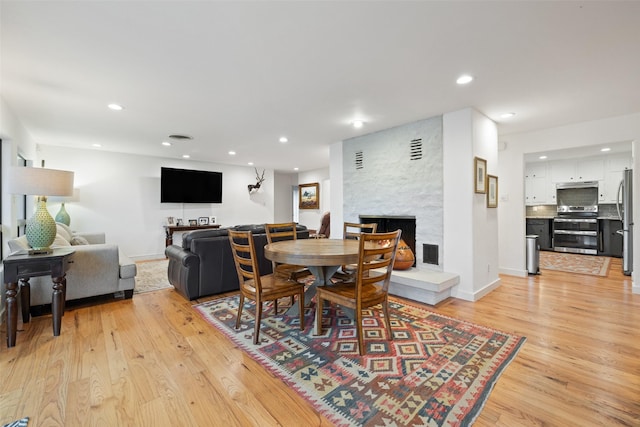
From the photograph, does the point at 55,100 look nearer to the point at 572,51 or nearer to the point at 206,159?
the point at 206,159

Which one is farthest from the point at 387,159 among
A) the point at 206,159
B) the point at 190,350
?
the point at 206,159

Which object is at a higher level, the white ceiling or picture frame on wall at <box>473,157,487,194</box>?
the white ceiling

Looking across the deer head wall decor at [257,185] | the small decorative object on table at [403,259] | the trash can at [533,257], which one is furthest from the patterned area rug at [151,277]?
the trash can at [533,257]

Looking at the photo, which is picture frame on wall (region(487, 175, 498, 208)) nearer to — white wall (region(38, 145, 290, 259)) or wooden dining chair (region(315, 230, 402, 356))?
wooden dining chair (region(315, 230, 402, 356))

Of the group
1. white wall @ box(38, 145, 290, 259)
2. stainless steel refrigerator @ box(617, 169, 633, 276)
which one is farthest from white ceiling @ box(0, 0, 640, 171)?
white wall @ box(38, 145, 290, 259)

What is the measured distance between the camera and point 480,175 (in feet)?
11.8

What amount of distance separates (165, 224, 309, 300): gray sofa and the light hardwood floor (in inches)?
18.4

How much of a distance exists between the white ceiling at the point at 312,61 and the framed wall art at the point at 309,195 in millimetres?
4903

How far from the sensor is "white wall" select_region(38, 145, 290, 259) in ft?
18.3

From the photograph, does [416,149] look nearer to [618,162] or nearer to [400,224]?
[400,224]

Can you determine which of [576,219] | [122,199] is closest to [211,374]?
[122,199]

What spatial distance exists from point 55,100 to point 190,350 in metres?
3.24

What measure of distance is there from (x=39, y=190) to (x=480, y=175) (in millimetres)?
4867

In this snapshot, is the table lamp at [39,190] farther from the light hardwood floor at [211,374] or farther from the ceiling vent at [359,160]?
the ceiling vent at [359,160]
